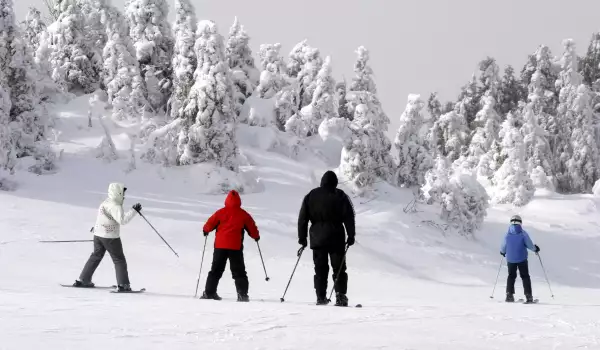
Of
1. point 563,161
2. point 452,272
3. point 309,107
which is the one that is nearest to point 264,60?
point 309,107

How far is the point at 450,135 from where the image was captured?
57.3 metres

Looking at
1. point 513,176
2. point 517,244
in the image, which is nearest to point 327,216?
point 517,244

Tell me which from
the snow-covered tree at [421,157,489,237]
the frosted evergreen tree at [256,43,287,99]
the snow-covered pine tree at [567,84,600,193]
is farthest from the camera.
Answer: the snow-covered pine tree at [567,84,600,193]

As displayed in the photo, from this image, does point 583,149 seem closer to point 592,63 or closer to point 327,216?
point 592,63

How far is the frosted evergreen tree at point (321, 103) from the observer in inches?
1910

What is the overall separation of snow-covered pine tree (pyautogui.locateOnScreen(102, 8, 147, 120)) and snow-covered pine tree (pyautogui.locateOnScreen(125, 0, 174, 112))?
0.80 meters

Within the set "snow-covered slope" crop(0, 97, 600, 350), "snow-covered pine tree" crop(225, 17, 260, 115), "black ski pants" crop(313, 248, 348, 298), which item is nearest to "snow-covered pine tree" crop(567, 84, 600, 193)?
"snow-covered slope" crop(0, 97, 600, 350)

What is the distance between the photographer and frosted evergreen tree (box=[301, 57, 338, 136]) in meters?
48.5

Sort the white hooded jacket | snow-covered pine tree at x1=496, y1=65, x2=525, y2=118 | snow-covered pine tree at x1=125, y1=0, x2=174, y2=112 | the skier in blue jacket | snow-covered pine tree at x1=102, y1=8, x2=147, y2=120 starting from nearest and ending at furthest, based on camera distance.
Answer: the white hooded jacket < the skier in blue jacket < snow-covered pine tree at x1=102, y1=8, x2=147, y2=120 < snow-covered pine tree at x1=125, y1=0, x2=174, y2=112 < snow-covered pine tree at x1=496, y1=65, x2=525, y2=118

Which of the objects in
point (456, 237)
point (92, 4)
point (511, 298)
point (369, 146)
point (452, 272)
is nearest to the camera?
point (511, 298)

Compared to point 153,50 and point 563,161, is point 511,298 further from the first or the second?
point 563,161

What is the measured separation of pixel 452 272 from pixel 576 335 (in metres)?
16.0

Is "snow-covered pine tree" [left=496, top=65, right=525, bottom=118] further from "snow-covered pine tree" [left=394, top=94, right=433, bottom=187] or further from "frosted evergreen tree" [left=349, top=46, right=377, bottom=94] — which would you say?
"snow-covered pine tree" [left=394, top=94, right=433, bottom=187]

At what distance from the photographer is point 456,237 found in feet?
95.8
